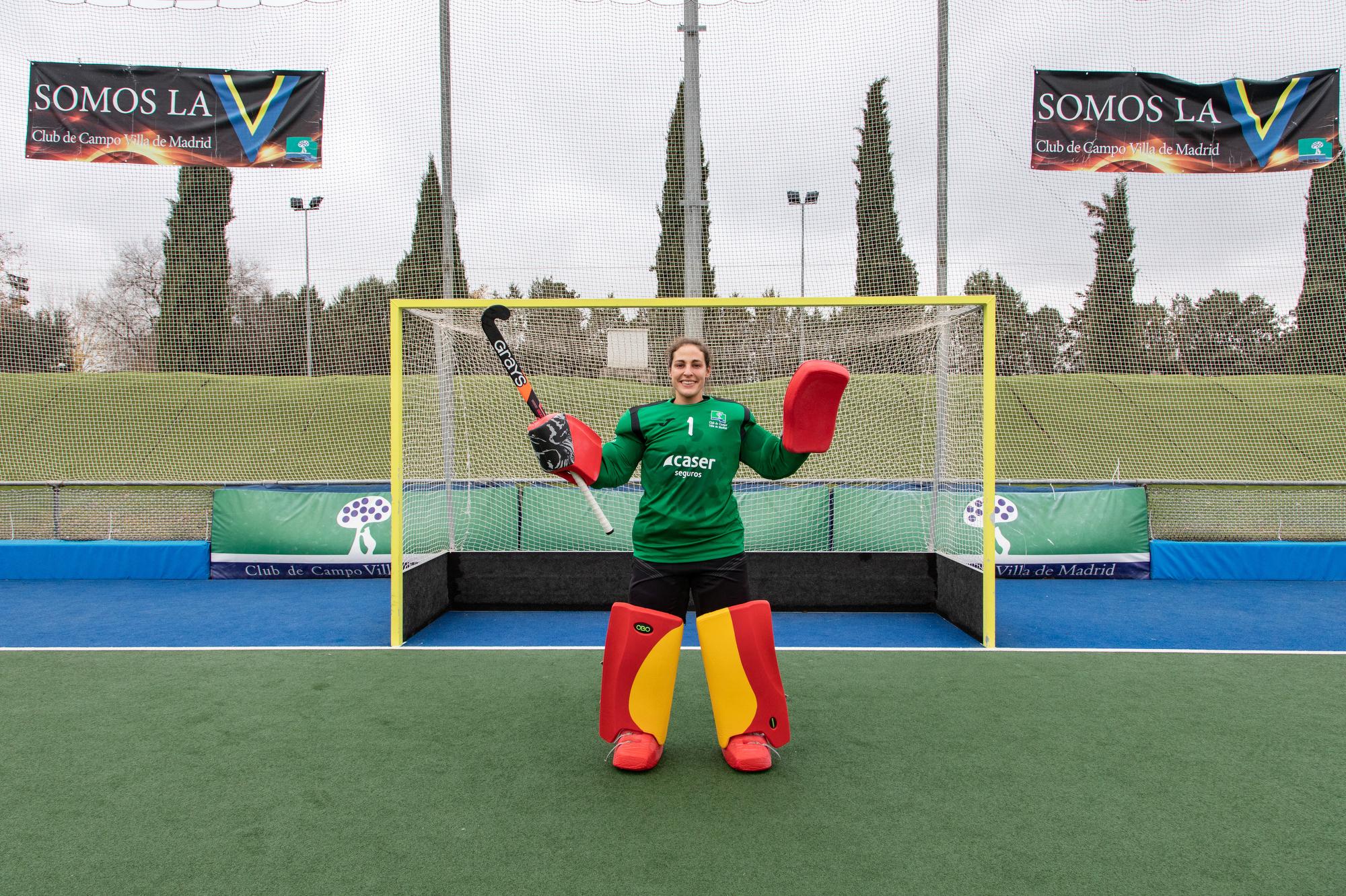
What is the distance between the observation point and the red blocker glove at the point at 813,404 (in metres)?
2.57

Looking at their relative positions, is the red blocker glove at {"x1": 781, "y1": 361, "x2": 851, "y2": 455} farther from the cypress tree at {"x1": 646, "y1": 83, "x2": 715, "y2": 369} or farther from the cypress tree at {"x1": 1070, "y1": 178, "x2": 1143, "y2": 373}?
the cypress tree at {"x1": 1070, "y1": 178, "x2": 1143, "y2": 373}

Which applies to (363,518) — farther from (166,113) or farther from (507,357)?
(166,113)

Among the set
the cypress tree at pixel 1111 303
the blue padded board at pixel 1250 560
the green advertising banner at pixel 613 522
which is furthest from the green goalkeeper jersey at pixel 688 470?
the cypress tree at pixel 1111 303

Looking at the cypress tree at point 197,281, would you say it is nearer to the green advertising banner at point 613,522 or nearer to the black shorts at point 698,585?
the green advertising banner at point 613,522

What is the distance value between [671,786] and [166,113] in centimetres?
819

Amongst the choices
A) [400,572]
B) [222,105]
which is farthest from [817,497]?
[222,105]

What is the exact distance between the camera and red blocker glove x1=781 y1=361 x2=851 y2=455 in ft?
8.43

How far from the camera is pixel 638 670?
8.87ft

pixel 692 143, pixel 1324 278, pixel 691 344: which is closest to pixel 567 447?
pixel 691 344

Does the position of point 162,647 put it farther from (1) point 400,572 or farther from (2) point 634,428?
(2) point 634,428

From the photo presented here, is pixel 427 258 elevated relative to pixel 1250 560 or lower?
elevated

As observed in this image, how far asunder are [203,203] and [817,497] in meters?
9.20

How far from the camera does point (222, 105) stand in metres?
7.34

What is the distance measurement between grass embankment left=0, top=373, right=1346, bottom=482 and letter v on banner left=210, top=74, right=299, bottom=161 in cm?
423
